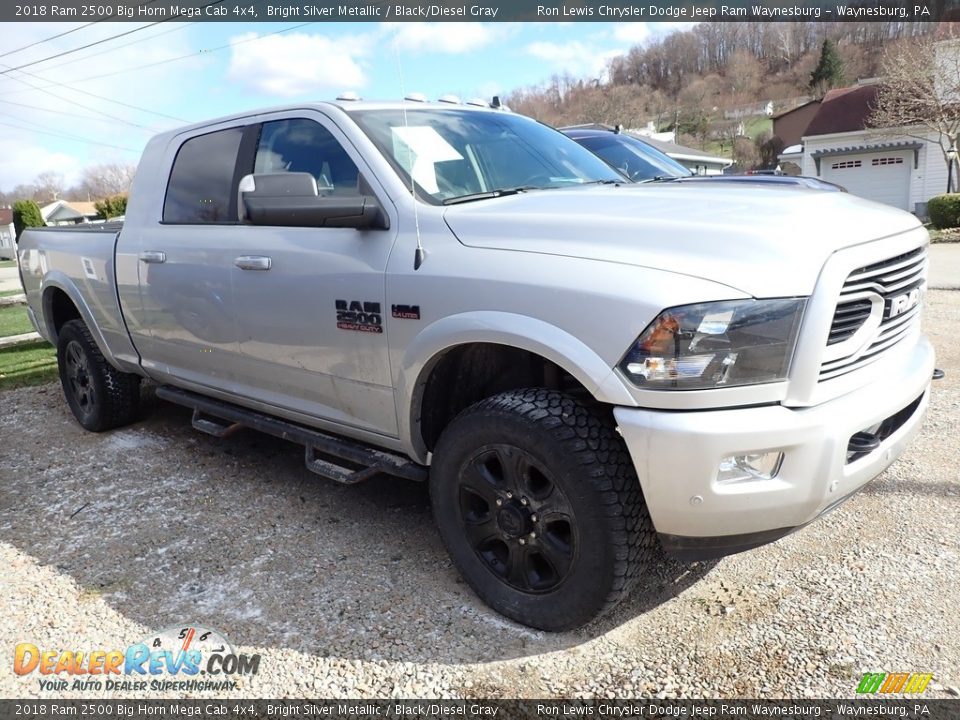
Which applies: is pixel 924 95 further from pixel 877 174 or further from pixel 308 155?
pixel 308 155

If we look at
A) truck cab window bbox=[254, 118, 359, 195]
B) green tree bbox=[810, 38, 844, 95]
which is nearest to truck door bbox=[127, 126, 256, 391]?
truck cab window bbox=[254, 118, 359, 195]

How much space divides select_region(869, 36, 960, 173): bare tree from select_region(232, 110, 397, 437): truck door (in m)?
28.1

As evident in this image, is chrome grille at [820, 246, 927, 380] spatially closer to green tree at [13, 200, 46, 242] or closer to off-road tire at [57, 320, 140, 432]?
off-road tire at [57, 320, 140, 432]

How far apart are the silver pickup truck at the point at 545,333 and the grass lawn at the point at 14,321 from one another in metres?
9.03

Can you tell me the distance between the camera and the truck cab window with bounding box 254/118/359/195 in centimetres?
321

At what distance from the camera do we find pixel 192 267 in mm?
3775

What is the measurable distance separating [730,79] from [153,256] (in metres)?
81.9

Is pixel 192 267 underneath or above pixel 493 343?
above

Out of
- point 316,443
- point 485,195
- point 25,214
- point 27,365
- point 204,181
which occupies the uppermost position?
point 204,181

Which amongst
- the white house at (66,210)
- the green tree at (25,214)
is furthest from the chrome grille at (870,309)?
the white house at (66,210)

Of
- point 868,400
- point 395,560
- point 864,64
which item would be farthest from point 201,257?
point 864,64

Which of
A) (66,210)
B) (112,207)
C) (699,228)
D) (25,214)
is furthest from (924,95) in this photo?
(66,210)

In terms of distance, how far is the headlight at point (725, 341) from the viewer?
2090mm

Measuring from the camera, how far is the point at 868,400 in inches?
90.6
